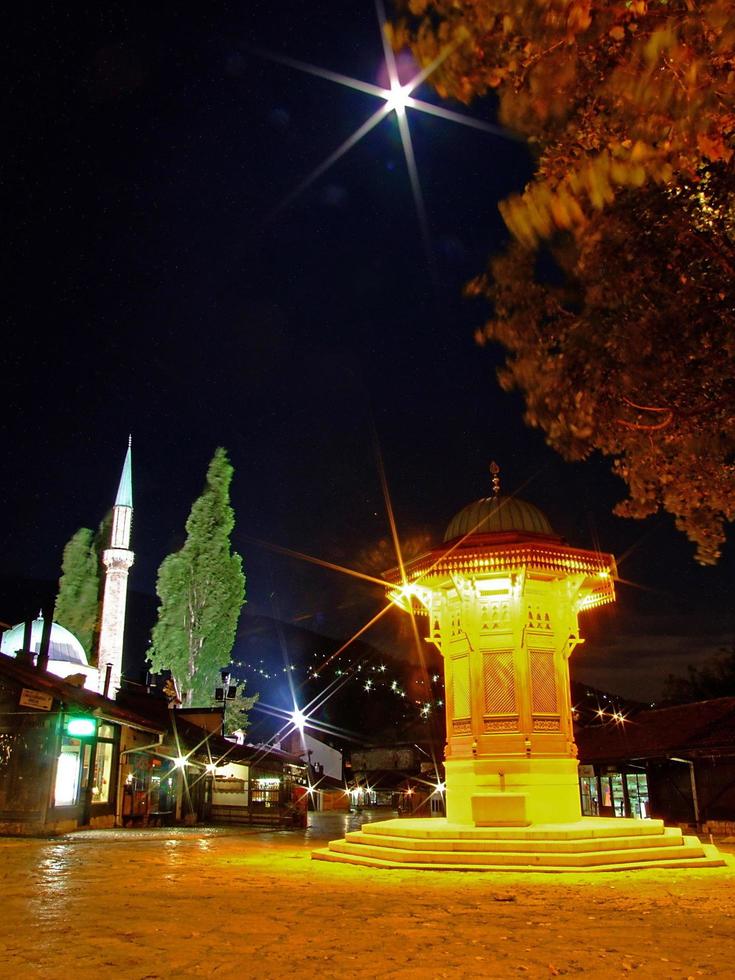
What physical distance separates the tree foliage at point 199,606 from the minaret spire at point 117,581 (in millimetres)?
10887

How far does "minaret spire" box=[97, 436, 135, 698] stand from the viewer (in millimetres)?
51875

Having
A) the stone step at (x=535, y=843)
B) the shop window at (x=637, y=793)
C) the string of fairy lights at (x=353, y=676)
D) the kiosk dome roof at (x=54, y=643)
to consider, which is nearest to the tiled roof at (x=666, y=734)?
the shop window at (x=637, y=793)

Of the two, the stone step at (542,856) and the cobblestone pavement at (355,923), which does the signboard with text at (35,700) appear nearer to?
A: the cobblestone pavement at (355,923)

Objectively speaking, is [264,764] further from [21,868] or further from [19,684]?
[21,868]

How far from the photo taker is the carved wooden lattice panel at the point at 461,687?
51.6 feet

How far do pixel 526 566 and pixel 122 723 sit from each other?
53.3 feet

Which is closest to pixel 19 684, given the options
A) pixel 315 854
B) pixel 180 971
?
pixel 315 854

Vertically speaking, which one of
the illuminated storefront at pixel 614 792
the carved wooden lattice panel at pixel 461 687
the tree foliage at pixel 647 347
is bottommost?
the illuminated storefront at pixel 614 792

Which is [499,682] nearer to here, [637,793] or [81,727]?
[81,727]

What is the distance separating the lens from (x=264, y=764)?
33.7 meters

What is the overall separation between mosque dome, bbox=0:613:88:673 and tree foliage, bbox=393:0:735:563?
36158 millimetres

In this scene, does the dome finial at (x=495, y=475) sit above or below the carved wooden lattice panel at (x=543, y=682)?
above

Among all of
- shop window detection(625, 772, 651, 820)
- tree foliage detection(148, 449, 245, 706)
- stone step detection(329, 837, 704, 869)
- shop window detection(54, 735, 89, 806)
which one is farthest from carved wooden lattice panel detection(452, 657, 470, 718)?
tree foliage detection(148, 449, 245, 706)

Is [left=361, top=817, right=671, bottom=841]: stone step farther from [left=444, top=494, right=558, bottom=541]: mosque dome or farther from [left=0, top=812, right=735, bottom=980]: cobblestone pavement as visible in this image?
[left=444, top=494, right=558, bottom=541]: mosque dome
